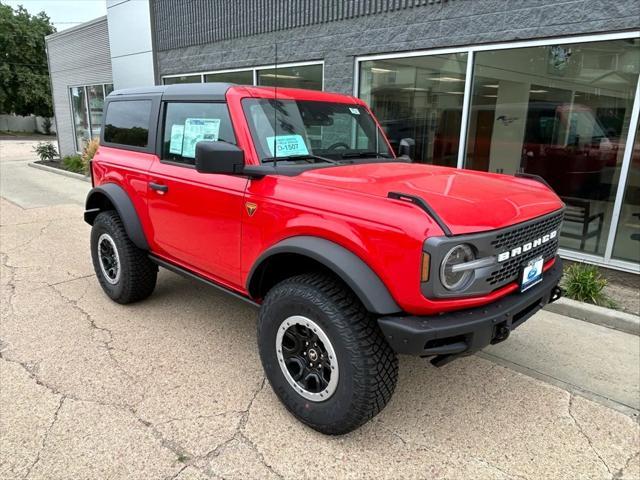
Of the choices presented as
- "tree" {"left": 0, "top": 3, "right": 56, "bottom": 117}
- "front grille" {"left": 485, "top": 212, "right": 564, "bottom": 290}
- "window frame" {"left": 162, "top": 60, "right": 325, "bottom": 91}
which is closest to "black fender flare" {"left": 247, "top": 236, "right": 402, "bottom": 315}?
"front grille" {"left": 485, "top": 212, "right": 564, "bottom": 290}

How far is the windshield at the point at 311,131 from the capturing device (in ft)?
10.0

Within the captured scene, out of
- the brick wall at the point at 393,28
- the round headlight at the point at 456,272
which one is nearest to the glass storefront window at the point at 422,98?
the brick wall at the point at 393,28

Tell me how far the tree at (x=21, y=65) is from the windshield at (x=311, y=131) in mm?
47345

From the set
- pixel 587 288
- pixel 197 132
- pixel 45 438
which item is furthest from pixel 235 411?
pixel 587 288

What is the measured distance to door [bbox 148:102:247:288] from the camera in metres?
3.07

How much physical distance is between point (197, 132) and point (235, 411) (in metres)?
1.96

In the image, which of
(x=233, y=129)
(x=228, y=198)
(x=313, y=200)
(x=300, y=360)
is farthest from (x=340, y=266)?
(x=233, y=129)

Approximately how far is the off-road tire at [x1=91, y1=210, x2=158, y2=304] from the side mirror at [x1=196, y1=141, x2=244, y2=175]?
1.67 m

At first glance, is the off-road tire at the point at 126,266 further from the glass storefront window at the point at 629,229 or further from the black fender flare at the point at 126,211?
the glass storefront window at the point at 629,229

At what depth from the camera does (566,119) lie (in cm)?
566

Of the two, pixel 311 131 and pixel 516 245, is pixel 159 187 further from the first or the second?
pixel 516 245

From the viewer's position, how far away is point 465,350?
7.27ft

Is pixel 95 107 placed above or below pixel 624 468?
above

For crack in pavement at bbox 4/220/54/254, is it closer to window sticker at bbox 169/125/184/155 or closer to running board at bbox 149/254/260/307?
running board at bbox 149/254/260/307
